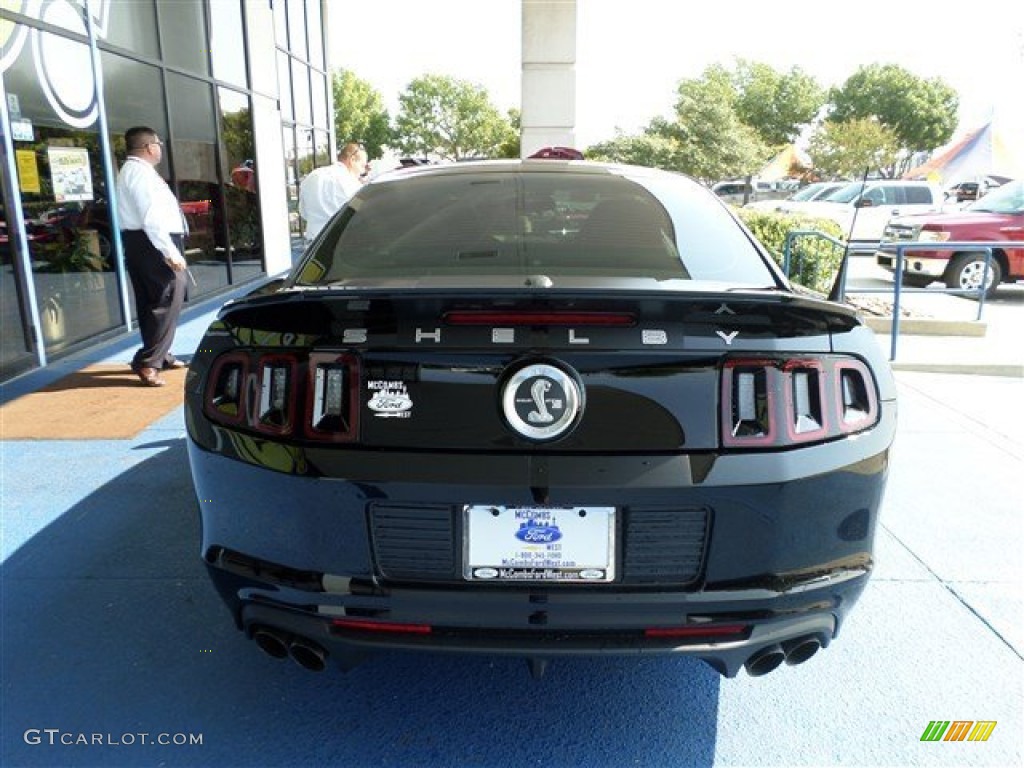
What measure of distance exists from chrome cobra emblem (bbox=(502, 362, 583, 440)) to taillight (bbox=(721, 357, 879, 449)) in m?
0.37

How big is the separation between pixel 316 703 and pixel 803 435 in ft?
5.38

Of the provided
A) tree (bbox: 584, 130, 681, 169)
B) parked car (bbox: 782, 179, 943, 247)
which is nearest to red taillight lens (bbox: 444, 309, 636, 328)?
parked car (bbox: 782, 179, 943, 247)

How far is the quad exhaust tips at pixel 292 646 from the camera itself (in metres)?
1.97

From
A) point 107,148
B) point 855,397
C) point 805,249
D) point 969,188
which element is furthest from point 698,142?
point 855,397

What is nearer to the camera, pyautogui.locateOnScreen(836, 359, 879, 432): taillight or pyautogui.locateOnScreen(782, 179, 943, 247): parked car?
pyautogui.locateOnScreen(836, 359, 879, 432): taillight

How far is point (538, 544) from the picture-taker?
1848 millimetres

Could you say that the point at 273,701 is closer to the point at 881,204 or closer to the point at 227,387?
the point at 227,387

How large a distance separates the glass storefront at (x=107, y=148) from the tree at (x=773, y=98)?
67.5m

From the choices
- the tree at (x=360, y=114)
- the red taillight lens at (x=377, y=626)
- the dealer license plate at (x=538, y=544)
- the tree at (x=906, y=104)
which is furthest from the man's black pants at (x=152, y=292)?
the tree at (x=906, y=104)

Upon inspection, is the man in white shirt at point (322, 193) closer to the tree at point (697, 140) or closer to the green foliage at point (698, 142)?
the green foliage at point (698, 142)

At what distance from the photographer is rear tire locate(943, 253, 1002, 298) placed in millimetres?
11078

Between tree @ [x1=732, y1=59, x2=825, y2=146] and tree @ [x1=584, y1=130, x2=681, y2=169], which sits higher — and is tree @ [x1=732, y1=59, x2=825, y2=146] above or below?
above

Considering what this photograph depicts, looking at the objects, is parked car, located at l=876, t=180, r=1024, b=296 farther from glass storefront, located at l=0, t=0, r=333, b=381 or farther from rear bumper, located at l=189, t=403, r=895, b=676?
rear bumper, located at l=189, t=403, r=895, b=676

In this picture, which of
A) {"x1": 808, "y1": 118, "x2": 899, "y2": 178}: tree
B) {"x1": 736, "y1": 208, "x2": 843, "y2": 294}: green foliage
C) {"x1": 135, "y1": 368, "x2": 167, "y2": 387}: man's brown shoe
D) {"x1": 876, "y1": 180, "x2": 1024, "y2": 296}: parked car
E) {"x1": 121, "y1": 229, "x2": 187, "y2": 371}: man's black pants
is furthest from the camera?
{"x1": 808, "y1": 118, "x2": 899, "y2": 178}: tree
